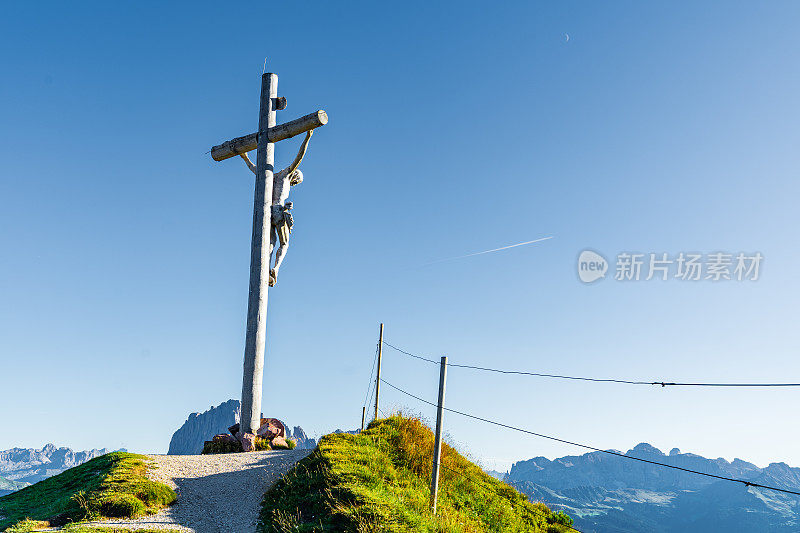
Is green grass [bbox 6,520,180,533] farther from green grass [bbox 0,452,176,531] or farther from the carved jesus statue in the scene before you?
the carved jesus statue

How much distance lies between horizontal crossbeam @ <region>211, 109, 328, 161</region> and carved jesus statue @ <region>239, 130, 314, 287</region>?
0.51m

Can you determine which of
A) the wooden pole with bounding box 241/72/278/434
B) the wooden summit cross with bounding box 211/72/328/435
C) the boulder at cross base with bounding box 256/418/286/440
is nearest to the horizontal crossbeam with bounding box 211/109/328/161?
the wooden summit cross with bounding box 211/72/328/435

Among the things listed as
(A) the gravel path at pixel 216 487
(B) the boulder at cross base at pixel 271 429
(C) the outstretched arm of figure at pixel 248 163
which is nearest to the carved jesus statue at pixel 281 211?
(C) the outstretched arm of figure at pixel 248 163

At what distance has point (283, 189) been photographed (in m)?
22.7

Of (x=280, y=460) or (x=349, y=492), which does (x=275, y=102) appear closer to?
(x=280, y=460)

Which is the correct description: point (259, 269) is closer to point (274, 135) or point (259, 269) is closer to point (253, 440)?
point (274, 135)

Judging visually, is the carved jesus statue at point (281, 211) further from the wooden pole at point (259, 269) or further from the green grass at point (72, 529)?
the green grass at point (72, 529)

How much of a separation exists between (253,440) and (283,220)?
28.0 feet

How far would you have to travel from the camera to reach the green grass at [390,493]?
12.2 meters

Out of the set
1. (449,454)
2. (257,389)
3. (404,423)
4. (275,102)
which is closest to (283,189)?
(275,102)

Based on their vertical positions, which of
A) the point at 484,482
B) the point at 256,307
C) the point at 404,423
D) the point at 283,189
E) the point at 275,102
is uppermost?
the point at 275,102

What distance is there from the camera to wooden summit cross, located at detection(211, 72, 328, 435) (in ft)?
68.1

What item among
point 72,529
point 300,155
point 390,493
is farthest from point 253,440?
point 300,155

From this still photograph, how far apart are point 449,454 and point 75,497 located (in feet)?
37.4
